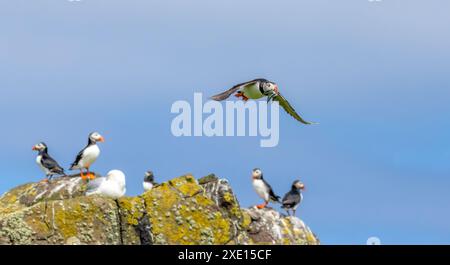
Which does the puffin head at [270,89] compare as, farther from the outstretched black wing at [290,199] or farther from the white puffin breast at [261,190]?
the outstretched black wing at [290,199]

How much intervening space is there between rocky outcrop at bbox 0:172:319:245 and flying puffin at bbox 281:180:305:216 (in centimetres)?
233

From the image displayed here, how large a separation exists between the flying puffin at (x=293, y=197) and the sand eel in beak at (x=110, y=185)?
231 inches

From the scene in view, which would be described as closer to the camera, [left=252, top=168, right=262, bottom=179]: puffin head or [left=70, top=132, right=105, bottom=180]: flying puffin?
[left=70, top=132, right=105, bottom=180]: flying puffin

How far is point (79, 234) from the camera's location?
1833 centimetres

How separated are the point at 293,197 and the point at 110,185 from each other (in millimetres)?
6758

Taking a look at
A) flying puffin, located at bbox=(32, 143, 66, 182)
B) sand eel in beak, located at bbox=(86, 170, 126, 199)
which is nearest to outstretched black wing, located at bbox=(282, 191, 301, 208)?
sand eel in beak, located at bbox=(86, 170, 126, 199)

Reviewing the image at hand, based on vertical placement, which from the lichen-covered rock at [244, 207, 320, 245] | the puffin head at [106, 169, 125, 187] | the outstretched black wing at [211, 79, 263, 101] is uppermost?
the outstretched black wing at [211, 79, 263, 101]

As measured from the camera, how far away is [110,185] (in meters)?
20.3

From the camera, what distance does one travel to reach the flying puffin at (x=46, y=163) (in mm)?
23781

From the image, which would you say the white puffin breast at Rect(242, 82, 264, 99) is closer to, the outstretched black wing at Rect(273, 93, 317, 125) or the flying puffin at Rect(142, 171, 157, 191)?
the outstretched black wing at Rect(273, 93, 317, 125)

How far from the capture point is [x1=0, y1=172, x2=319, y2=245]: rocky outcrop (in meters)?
18.3
